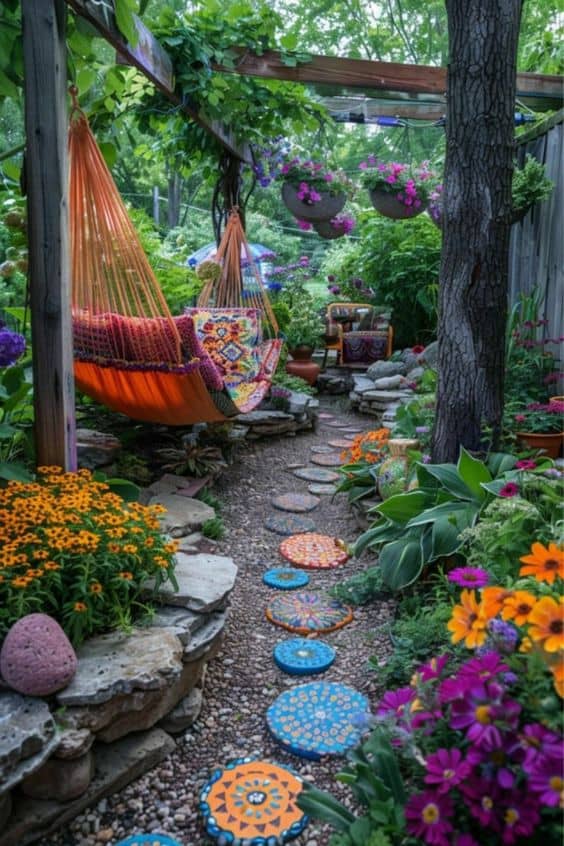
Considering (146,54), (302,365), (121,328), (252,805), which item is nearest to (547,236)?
(146,54)

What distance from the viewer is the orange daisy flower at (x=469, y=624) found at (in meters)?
0.91

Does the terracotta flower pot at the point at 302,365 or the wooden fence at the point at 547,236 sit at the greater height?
the wooden fence at the point at 547,236

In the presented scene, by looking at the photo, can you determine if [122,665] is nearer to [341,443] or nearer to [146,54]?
[146,54]

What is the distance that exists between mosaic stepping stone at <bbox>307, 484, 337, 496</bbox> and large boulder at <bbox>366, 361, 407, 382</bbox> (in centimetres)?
219

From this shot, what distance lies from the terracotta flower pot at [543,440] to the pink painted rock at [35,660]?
193 cm

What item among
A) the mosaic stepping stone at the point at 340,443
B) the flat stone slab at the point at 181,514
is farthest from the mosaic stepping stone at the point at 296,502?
the mosaic stepping stone at the point at 340,443

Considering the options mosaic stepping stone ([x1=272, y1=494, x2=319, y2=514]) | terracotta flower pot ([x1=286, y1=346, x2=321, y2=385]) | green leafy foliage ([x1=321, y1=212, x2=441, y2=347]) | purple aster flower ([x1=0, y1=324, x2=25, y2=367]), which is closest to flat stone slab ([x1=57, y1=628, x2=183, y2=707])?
purple aster flower ([x1=0, y1=324, x2=25, y2=367])

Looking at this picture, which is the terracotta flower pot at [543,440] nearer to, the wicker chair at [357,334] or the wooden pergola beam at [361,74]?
the wooden pergola beam at [361,74]

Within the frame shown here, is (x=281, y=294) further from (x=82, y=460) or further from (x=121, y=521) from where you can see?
(x=121, y=521)

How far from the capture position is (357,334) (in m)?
6.11

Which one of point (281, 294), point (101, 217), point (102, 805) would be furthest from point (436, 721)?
point (281, 294)

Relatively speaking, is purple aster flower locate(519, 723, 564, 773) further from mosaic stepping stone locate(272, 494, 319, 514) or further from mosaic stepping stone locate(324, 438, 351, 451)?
mosaic stepping stone locate(324, 438, 351, 451)

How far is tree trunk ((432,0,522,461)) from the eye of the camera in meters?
2.07

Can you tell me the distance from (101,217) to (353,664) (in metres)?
1.62
